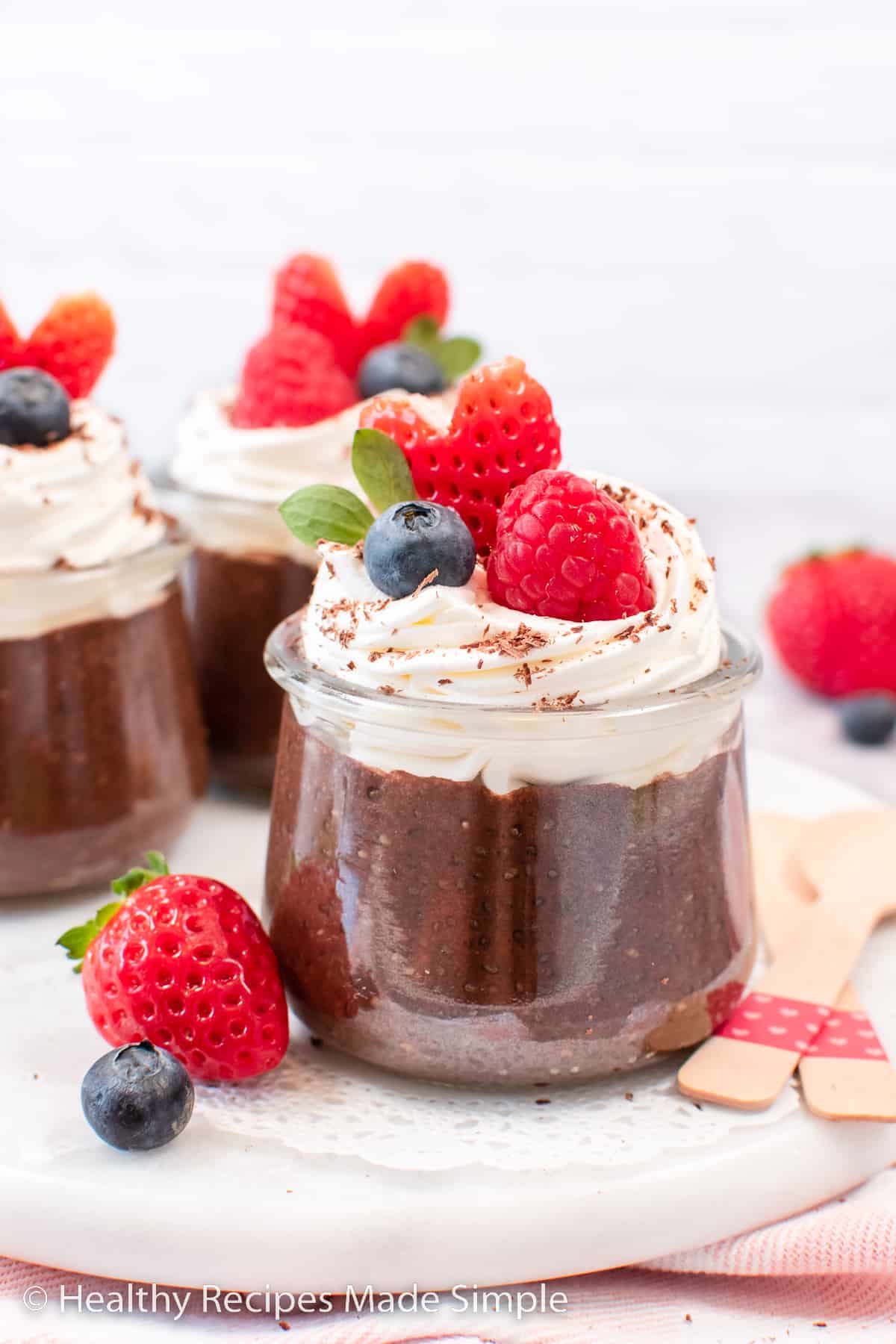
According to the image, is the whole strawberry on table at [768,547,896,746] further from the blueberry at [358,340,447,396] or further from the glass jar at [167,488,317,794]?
the glass jar at [167,488,317,794]

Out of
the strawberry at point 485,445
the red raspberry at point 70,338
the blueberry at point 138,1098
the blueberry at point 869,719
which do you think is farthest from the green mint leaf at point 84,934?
the blueberry at point 869,719

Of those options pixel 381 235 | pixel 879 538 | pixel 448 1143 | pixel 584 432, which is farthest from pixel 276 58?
pixel 448 1143

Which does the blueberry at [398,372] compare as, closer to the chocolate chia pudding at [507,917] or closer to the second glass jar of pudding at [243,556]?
the second glass jar of pudding at [243,556]

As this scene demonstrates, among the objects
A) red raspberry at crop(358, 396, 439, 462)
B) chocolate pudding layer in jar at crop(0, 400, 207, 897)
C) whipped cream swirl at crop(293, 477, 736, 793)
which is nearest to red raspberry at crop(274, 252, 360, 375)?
chocolate pudding layer in jar at crop(0, 400, 207, 897)

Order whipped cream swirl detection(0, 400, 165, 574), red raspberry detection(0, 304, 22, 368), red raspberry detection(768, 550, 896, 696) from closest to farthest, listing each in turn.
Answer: whipped cream swirl detection(0, 400, 165, 574) < red raspberry detection(0, 304, 22, 368) < red raspberry detection(768, 550, 896, 696)

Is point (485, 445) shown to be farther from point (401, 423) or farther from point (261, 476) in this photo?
point (261, 476)

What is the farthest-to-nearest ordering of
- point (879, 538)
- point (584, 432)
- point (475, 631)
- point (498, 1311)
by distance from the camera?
point (584, 432) < point (879, 538) < point (475, 631) < point (498, 1311)

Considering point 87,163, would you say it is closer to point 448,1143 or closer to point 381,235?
point 381,235
